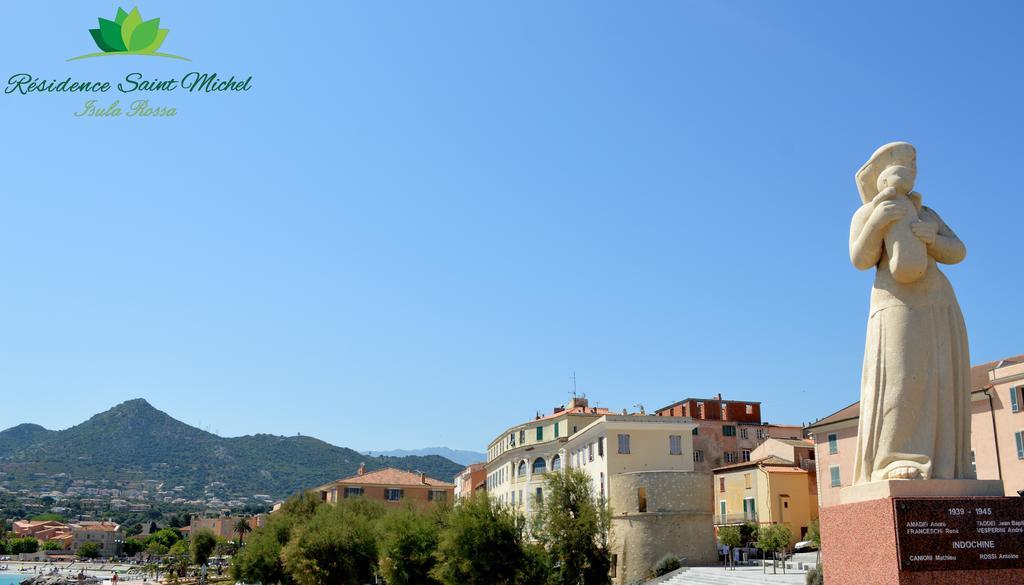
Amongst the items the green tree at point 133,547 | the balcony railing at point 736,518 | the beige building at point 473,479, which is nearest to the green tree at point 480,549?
the balcony railing at point 736,518

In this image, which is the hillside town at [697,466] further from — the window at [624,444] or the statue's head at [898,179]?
the statue's head at [898,179]

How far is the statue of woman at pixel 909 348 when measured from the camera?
10.5 meters

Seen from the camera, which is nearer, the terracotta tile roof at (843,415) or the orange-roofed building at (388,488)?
the terracotta tile roof at (843,415)

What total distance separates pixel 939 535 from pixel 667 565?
33.5 meters

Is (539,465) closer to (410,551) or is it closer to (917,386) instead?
(410,551)

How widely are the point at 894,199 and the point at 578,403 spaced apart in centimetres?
5849

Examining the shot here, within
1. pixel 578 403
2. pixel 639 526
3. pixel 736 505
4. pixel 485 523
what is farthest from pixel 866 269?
pixel 578 403

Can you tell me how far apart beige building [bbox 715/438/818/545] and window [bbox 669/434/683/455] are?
6845mm

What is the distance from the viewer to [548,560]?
36344 mm

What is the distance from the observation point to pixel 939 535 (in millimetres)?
9820

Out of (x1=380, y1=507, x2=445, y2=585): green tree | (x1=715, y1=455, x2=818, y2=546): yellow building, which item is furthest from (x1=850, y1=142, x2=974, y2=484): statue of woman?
(x1=715, y1=455, x2=818, y2=546): yellow building

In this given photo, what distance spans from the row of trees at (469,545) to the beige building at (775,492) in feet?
57.3

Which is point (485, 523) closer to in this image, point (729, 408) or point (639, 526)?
point (639, 526)

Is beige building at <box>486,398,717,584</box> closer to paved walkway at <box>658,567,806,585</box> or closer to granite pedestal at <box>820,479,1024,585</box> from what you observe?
paved walkway at <box>658,567,806,585</box>
